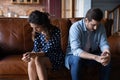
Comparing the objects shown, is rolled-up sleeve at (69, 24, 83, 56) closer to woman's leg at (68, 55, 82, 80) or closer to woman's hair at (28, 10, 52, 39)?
woman's leg at (68, 55, 82, 80)

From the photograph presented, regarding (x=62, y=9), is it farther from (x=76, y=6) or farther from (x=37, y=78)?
(x=37, y=78)

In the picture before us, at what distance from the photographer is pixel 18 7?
7645 mm

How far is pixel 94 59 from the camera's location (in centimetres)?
220

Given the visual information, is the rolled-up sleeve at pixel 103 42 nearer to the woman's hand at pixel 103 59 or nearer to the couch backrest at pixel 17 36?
the woman's hand at pixel 103 59

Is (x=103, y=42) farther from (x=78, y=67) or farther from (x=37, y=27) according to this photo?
(x=37, y=27)

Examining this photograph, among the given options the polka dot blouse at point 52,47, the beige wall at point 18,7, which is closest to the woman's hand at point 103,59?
the polka dot blouse at point 52,47

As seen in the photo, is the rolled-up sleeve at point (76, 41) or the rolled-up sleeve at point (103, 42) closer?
the rolled-up sleeve at point (76, 41)

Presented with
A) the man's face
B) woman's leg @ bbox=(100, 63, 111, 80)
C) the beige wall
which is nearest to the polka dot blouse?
the man's face

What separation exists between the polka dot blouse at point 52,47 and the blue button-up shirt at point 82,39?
0.13 meters

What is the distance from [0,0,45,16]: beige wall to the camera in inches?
296

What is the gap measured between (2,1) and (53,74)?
557 cm

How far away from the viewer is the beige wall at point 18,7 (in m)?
7.53

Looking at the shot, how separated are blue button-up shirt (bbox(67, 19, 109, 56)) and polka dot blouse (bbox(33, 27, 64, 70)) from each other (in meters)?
0.13

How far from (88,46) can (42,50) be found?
45 cm
